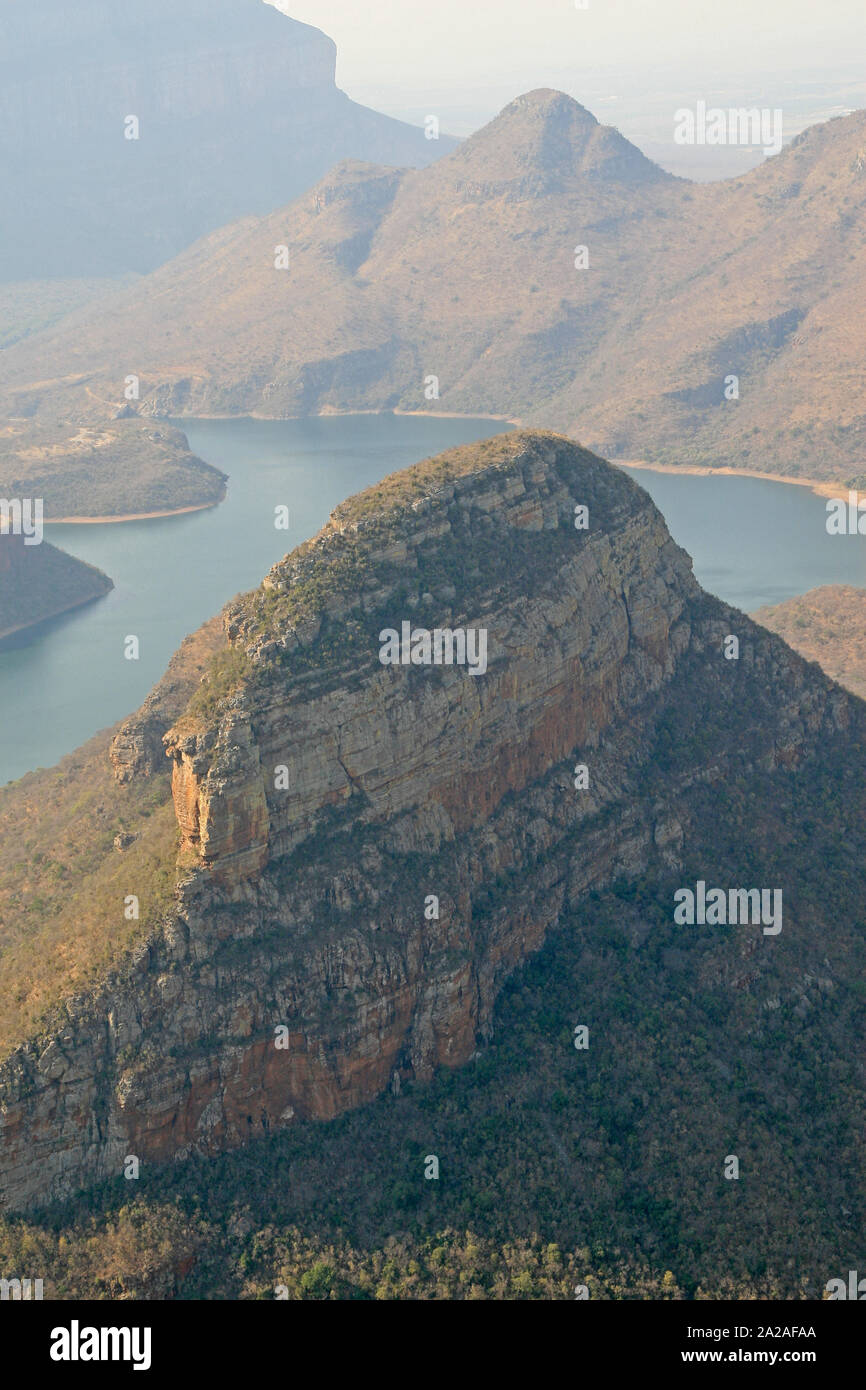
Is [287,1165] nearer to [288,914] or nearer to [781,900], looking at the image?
[288,914]

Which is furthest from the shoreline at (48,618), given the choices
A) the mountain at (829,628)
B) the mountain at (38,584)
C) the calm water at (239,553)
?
the mountain at (829,628)

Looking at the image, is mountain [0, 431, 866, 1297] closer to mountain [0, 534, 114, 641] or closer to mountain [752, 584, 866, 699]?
mountain [752, 584, 866, 699]

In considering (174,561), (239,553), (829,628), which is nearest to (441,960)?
(829,628)

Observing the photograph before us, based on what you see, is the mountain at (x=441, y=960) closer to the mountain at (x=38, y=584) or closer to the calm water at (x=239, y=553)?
the calm water at (x=239, y=553)

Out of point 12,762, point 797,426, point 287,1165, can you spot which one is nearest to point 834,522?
point 797,426

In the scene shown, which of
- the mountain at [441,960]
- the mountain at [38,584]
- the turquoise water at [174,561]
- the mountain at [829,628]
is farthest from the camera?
the mountain at [38,584]

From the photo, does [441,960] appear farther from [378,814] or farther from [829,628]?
[829,628]

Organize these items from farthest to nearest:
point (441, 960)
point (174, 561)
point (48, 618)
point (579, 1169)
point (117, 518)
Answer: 1. point (117, 518)
2. point (174, 561)
3. point (48, 618)
4. point (441, 960)
5. point (579, 1169)
